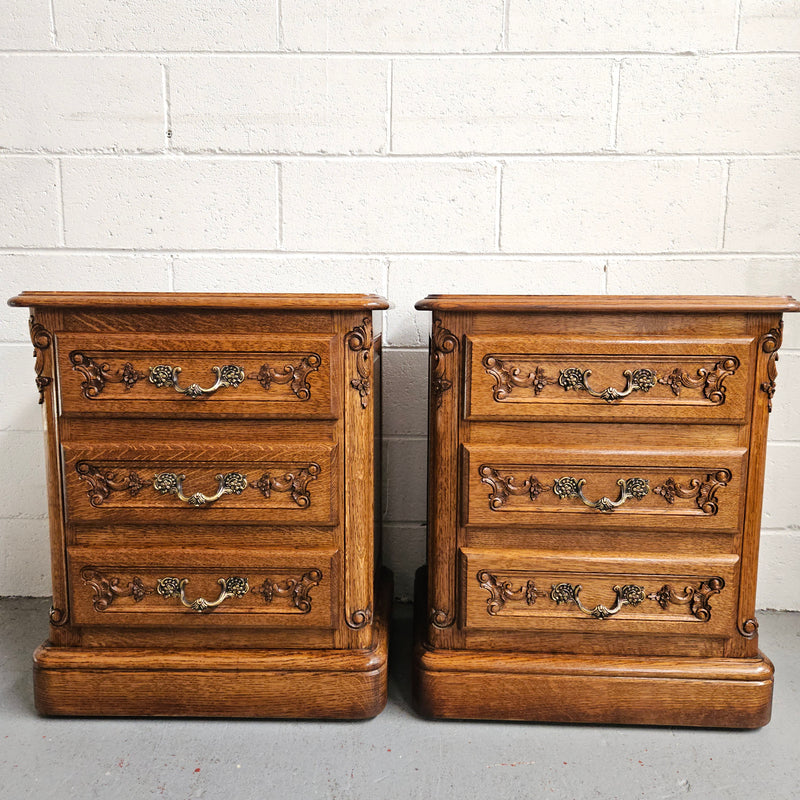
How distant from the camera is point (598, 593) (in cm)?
132

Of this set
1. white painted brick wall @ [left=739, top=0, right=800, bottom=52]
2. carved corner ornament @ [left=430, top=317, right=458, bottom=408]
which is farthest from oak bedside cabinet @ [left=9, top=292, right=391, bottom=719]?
white painted brick wall @ [left=739, top=0, right=800, bottom=52]

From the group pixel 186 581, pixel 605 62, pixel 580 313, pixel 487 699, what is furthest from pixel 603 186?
pixel 186 581

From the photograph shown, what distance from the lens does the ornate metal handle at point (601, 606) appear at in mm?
1313

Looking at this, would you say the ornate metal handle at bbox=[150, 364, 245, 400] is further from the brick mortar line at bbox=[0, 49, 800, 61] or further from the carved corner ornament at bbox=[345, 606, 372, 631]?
the brick mortar line at bbox=[0, 49, 800, 61]

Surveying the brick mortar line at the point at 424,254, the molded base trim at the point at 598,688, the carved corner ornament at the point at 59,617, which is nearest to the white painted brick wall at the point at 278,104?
the brick mortar line at the point at 424,254

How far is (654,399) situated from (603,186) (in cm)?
76

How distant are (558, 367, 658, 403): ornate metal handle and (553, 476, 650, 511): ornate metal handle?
17cm

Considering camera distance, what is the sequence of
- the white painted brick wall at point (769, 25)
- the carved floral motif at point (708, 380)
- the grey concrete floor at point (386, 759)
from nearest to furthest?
the grey concrete floor at point (386, 759)
the carved floral motif at point (708, 380)
the white painted brick wall at point (769, 25)

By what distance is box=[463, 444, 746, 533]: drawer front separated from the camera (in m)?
1.29

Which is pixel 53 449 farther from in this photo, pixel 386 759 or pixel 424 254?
pixel 424 254

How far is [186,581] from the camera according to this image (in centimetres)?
132

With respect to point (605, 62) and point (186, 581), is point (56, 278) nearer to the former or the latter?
point (186, 581)

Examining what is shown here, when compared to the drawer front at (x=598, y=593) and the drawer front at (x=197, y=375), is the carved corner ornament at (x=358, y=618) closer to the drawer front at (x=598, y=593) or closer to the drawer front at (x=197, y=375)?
the drawer front at (x=598, y=593)

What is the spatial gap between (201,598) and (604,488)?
0.84m
